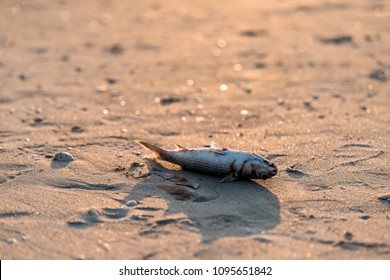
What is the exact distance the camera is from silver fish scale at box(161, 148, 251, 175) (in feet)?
15.2

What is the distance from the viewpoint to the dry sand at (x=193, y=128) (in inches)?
156

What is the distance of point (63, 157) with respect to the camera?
5055 mm

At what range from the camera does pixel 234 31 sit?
9.45 metres

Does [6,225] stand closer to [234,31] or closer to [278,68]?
[278,68]

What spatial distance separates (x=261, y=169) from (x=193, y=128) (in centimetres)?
149

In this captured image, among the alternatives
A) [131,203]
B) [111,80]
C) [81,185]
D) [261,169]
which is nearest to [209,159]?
[261,169]

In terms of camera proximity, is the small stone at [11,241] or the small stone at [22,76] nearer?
the small stone at [11,241]

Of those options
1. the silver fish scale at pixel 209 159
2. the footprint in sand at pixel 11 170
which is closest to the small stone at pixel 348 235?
the silver fish scale at pixel 209 159

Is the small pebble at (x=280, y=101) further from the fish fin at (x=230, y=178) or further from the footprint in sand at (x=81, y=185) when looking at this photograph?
the footprint in sand at (x=81, y=185)

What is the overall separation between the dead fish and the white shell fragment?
797 mm

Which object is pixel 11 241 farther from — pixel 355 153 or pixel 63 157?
pixel 355 153

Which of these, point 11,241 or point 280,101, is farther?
point 280,101

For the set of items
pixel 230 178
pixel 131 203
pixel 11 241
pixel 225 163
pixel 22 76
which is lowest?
pixel 11 241

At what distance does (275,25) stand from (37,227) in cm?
639
